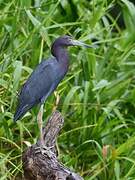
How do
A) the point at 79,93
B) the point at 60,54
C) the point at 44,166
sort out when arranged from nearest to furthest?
the point at 44,166
the point at 60,54
the point at 79,93

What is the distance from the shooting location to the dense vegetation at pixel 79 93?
11.5ft

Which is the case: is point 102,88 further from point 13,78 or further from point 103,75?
point 13,78

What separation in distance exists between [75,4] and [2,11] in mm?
617

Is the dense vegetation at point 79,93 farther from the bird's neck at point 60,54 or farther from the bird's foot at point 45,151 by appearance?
the bird's neck at point 60,54

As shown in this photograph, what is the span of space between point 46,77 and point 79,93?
930 millimetres

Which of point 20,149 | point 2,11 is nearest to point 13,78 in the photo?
point 20,149

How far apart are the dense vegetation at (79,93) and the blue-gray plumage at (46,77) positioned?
429 millimetres

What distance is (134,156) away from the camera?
360 centimetres

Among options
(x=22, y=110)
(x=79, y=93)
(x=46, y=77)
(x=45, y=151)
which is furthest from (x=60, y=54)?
(x=79, y=93)

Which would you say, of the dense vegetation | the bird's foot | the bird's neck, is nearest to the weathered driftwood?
the bird's foot

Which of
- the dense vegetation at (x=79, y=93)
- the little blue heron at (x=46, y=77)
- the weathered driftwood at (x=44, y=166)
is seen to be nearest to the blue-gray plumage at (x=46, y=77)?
the little blue heron at (x=46, y=77)

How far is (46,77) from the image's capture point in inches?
117

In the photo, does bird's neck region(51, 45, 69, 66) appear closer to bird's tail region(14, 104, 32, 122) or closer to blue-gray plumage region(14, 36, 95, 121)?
blue-gray plumage region(14, 36, 95, 121)

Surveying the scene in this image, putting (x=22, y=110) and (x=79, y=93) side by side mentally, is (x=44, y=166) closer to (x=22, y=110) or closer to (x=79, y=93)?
(x=22, y=110)
